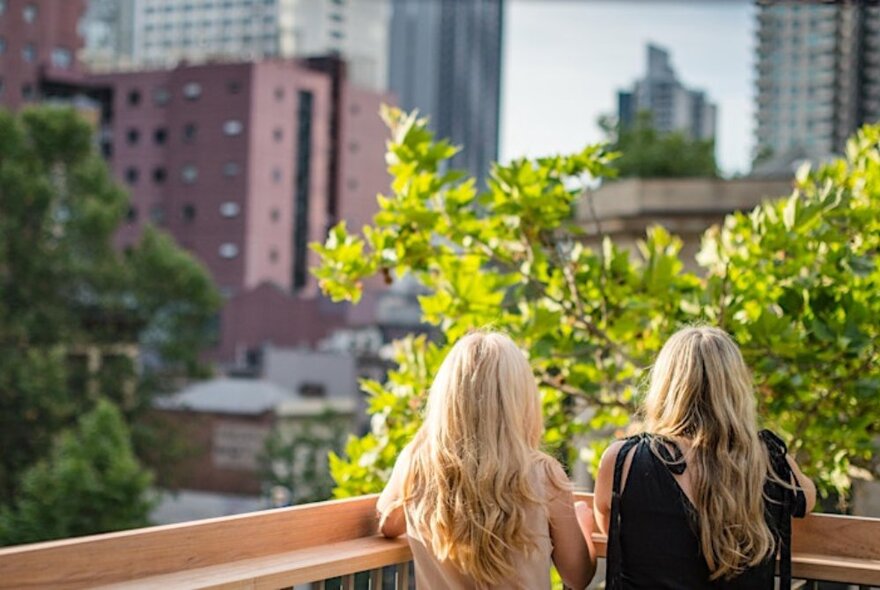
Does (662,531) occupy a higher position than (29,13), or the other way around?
(29,13)

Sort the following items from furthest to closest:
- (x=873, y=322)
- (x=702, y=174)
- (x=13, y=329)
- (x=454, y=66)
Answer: (x=454, y=66) → (x=702, y=174) → (x=13, y=329) → (x=873, y=322)

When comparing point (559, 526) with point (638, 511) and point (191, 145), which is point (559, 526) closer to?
point (638, 511)

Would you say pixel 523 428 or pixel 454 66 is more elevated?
pixel 454 66

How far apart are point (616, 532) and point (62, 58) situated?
2566 inches

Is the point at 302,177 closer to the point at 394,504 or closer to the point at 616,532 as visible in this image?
the point at 394,504

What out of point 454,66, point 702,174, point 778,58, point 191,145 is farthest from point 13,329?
point 454,66

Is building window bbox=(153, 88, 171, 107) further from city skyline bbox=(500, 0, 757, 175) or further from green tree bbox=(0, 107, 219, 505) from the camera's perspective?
green tree bbox=(0, 107, 219, 505)

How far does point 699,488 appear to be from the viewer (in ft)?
9.03

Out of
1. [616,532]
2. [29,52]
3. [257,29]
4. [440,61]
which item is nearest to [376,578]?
[616,532]

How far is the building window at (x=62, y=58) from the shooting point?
62812mm

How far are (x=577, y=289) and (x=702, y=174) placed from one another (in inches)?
1446

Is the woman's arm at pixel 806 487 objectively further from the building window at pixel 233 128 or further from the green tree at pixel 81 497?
the building window at pixel 233 128

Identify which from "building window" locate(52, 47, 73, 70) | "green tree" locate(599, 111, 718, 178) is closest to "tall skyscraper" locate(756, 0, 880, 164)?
"green tree" locate(599, 111, 718, 178)

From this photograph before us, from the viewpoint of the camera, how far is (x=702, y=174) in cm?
4006
